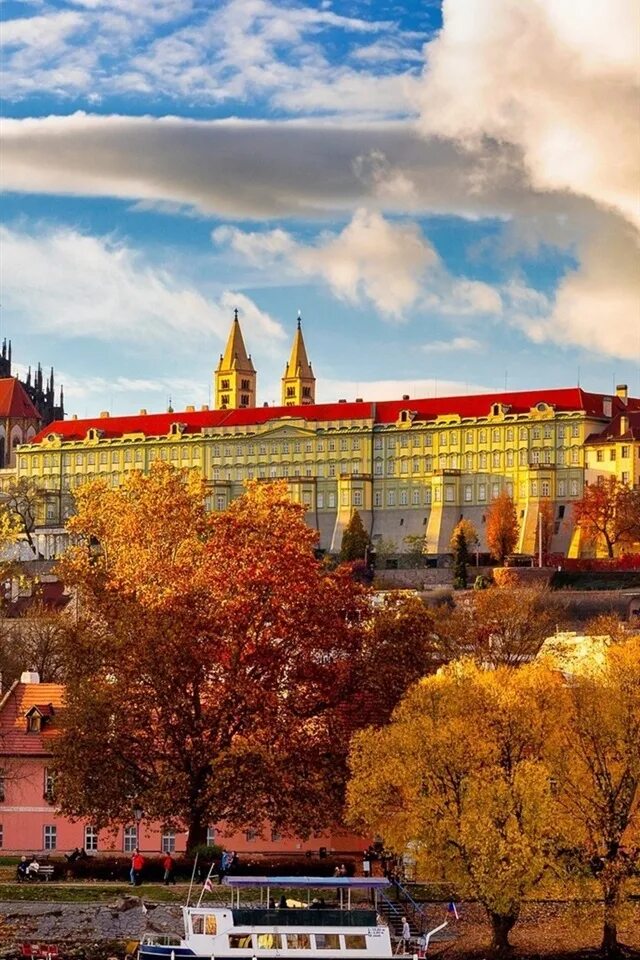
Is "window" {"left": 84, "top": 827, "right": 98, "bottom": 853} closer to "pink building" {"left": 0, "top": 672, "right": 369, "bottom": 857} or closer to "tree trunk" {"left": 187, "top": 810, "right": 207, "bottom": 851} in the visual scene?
"pink building" {"left": 0, "top": 672, "right": 369, "bottom": 857}

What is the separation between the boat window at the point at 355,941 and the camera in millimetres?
42844

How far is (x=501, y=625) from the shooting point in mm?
93000

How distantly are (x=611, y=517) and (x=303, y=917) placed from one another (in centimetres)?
9688

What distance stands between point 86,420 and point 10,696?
127 meters

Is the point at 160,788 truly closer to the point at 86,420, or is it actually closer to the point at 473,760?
the point at 473,760

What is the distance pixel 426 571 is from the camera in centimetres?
13038

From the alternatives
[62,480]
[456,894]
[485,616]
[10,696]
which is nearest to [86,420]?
[62,480]

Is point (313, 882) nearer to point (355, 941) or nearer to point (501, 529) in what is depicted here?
point (355, 941)

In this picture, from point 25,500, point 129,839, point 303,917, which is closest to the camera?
point 303,917

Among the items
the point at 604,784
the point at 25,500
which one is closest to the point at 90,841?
the point at 604,784

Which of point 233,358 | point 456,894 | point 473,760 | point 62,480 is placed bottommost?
point 456,894

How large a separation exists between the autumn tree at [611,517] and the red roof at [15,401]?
68.2m

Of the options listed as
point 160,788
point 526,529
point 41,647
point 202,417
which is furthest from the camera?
point 202,417

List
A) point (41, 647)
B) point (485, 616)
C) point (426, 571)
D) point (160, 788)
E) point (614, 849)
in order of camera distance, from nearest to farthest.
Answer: point (614, 849) → point (160, 788) → point (41, 647) → point (485, 616) → point (426, 571)
